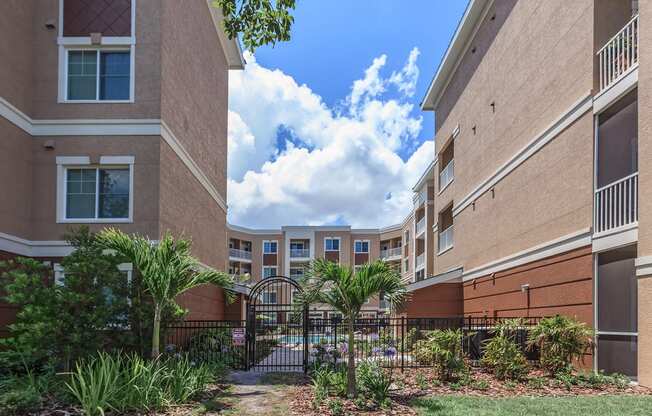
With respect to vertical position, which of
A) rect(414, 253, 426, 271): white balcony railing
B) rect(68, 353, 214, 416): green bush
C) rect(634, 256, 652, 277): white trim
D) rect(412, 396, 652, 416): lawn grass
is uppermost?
rect(634, 256, 652, 277): white trim

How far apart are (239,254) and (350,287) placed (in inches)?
1832

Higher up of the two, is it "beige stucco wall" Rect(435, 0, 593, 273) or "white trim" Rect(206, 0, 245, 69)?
"white trim" Rect(206, 0, 245, 69)

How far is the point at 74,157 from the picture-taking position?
1397 centimetres

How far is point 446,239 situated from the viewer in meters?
25.3

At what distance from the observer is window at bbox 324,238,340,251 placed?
5469 cm

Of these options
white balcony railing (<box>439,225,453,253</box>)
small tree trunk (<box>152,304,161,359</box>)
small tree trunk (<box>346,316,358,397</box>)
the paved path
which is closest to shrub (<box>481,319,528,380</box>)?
small tree trunk (<box>346,316,358,397</box>)

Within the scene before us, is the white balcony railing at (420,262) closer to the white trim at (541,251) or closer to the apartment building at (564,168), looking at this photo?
the apartment building at (564,168)

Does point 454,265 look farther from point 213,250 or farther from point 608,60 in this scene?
point 608,60

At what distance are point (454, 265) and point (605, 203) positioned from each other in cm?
1218

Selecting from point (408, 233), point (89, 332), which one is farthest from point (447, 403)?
point (408, 233)

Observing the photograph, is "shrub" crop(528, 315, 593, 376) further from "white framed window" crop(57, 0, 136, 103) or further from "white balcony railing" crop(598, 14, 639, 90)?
"white framed window" crop(57, 0, 136, 103)

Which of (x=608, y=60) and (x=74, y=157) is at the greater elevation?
(x=608, y=60)

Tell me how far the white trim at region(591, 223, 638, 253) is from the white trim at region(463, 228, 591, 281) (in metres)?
0.31

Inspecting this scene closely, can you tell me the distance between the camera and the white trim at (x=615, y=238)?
10.1 meters
